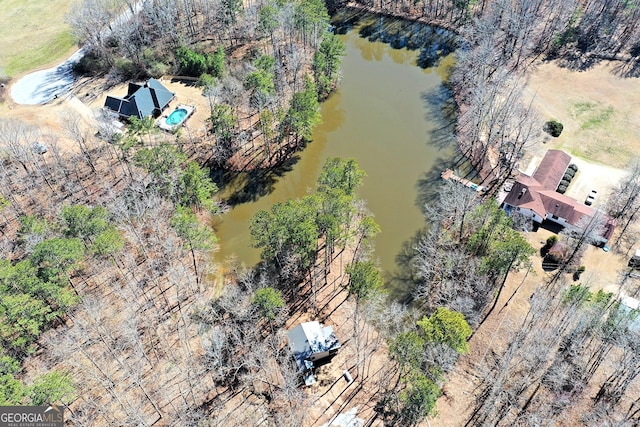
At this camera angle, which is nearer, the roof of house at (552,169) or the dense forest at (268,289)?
the dense forest at (268,289)

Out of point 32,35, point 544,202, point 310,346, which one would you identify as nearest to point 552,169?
point 544,202

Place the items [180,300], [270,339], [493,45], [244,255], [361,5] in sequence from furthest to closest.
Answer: [361,5] → [493,45] → [244,255] → [180,300] → [270,339]

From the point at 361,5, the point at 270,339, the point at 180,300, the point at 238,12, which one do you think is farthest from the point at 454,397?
the point at 361,5

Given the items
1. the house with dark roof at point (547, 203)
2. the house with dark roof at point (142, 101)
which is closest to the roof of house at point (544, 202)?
the house with dark roof at point (547, 203)

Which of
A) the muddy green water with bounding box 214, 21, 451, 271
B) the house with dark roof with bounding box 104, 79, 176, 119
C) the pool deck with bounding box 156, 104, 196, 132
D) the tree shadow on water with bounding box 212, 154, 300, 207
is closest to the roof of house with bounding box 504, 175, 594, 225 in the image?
the muddy green water with bounding box 214, 21, 451, 271

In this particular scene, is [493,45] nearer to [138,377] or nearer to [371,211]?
[371,211]

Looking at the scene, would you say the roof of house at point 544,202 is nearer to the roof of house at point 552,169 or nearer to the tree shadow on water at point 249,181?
the roof of house at point 552,169
